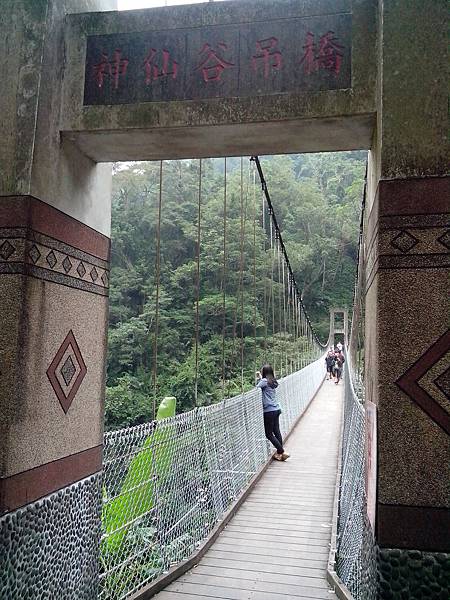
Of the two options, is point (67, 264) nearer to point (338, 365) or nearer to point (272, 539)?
point (272, 539)

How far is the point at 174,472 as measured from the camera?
2801 millimetres

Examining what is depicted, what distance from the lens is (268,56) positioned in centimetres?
186

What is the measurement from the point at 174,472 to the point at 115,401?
11.7m

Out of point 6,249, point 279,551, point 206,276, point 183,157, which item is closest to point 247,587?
point 279,551

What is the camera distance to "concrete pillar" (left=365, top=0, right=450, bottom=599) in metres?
1.54

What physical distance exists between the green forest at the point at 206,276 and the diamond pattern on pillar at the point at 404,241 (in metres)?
6.44

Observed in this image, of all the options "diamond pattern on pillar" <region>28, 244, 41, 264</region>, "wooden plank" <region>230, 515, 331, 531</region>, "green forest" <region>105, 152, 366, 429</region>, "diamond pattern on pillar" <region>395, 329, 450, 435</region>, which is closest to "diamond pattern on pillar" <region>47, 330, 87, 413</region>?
"diamond pattern on pillar" <region>28, 244, 41, 264</region>

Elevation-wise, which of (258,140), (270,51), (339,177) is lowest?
(258,140)

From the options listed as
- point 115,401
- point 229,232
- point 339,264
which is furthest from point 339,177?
point 115,401

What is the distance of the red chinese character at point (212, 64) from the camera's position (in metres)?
1.88

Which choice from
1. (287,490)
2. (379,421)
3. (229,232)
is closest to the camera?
(379,421)

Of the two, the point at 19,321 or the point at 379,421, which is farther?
the point at 19,321

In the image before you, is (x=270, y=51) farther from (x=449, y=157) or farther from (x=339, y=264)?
(x=339, y=264)

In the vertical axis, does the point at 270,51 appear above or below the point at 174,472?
above
